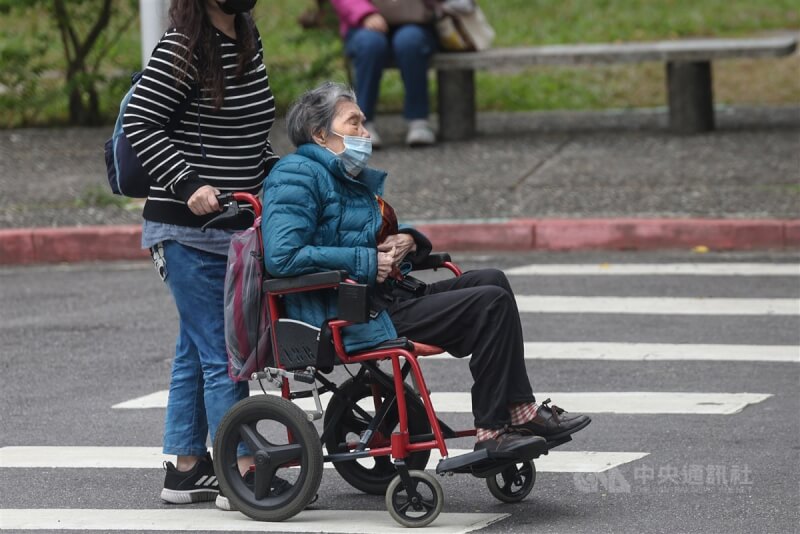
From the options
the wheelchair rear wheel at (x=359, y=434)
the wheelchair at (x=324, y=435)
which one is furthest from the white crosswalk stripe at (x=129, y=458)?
the wheelchair at (x=324, y=435)

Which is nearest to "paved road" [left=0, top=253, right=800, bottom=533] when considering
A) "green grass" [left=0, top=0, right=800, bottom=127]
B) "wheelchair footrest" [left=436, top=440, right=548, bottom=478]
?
Answer: "wheelchair footrest" [left=436, top=440, right=548, bottom=478]

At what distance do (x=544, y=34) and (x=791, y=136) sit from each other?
5.12 m

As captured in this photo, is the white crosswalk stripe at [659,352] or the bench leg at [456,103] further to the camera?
the bench leg at [456,103]

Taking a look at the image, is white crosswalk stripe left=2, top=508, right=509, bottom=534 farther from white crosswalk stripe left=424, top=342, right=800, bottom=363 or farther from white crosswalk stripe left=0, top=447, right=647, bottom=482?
white crosswalk stripe left=424, top=342, right=800, bottom=363

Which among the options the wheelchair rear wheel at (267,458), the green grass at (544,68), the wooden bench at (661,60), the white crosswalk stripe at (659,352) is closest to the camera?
the wheelchair rear wheel at (267,458)

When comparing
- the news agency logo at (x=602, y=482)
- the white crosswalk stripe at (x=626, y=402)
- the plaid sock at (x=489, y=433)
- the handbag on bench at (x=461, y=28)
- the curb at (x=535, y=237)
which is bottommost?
the curb at (x=535, y=237)

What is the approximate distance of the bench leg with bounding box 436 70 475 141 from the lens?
13445 mm

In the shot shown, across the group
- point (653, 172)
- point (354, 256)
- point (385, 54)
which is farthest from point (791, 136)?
point (354, 256)

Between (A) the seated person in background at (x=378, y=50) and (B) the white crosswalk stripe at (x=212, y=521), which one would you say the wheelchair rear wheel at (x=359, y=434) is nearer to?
(B) the white crosswalk stripe at (x=212, y=521)

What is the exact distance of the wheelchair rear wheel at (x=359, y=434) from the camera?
5.17 m

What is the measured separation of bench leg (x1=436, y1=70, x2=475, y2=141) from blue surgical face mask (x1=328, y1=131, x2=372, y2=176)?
27.9ft

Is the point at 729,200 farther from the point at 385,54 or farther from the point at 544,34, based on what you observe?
the point at 544,34

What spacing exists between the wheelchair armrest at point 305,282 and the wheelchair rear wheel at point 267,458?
36cm

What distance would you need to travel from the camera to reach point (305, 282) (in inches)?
191
